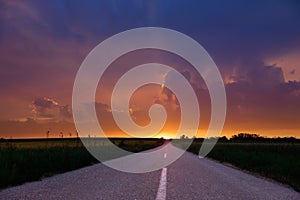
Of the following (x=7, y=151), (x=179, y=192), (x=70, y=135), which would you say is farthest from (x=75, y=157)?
(x=179, y=192)

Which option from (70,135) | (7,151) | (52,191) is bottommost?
(52,191)

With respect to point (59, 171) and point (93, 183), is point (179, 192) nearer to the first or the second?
point (93, 183)

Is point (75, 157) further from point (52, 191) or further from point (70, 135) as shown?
point (52, 191)

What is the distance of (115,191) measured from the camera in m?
7.35

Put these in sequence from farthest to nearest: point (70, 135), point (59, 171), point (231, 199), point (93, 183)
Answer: point (70, 135), point (59, 171), point (93, 183), point (231, 199)

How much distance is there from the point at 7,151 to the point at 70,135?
406 inches

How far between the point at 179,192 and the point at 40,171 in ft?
18.7

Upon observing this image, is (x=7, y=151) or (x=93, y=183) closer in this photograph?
(x=93, y=183)

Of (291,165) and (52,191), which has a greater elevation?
(291,165)

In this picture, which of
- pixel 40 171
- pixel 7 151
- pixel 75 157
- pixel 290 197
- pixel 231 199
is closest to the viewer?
pixel 231 199

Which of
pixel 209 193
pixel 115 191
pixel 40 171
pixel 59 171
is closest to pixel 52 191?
pixel 115 191

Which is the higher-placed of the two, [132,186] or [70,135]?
[70,135]

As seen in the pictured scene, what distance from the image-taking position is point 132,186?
8188 mm

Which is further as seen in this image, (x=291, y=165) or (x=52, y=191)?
(x=291, y=165)
